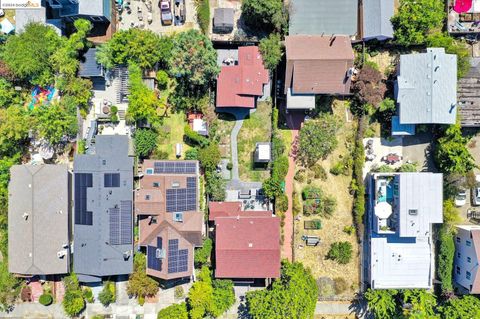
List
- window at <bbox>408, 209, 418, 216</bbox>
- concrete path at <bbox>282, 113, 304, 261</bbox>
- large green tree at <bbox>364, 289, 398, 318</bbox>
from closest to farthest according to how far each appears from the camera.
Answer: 1. window at <bbox>408, 209, 418, 216</bbox>
2. large green tree at <bbox>364, 289, 398, 318</bbox>
3. concrete path at <bbox>282, 113, 304, 261</bbox>

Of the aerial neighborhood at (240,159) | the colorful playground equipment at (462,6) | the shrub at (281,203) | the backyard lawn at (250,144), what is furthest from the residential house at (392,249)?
the colorful playground equipment at (462,6)

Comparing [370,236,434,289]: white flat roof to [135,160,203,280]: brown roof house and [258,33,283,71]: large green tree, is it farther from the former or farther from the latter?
[258,33,283,71]: large green tree

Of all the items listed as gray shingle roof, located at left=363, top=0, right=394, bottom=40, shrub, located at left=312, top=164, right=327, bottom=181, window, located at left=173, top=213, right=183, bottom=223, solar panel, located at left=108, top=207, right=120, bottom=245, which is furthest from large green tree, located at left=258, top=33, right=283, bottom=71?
solar panel, located at left=108, top=207, right=120, bottom=245

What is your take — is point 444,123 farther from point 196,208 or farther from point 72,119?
point 72,119

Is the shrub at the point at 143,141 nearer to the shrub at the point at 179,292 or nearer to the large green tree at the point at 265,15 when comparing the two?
the shrub at the point at 179,292

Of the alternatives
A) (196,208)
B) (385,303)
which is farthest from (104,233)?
(385,303)

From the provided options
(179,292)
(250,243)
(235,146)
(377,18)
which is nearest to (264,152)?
(235,146)

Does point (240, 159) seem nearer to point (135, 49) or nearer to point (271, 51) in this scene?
point (271, 51)
